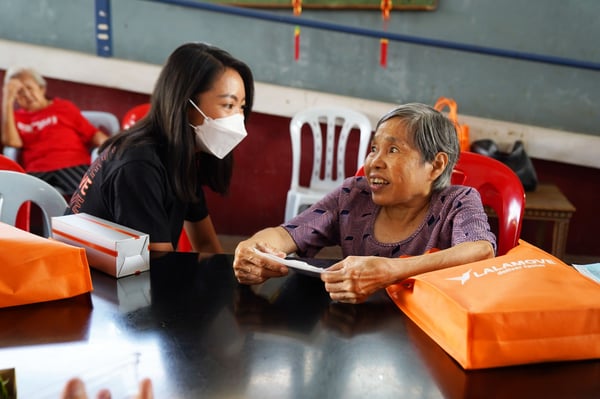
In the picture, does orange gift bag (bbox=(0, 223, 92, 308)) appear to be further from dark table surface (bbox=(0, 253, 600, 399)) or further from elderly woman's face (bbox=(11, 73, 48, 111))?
elderly woman's face (bbox=(11, 73, 48, 111))

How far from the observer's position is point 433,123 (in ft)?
5.41

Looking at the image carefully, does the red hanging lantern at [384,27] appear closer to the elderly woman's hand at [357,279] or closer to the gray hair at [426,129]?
the gray hair at [426,129]

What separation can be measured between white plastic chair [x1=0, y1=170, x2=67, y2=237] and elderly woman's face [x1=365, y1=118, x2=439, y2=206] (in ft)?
3.28

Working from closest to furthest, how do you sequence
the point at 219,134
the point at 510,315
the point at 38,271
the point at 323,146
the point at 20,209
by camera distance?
the point at 510,315 < the point at 38,271 < the point at 20,209 < the point at 219,134 < the point at 323,146

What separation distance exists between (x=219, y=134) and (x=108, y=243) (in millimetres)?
762

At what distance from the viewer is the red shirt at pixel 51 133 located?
12.2 feet

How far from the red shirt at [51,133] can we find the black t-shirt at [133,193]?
1984 mm

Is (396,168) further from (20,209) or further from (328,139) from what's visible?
(328,139)

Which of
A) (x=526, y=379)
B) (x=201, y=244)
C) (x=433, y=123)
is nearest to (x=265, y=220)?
(x=201, y=244)

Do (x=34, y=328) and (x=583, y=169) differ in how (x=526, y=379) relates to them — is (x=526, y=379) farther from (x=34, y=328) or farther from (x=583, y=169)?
(x=583, y=169)

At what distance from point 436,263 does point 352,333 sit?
0.31 metres

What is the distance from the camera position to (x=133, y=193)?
1.73m

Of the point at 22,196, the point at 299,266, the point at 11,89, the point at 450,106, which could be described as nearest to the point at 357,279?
the point at 299,266

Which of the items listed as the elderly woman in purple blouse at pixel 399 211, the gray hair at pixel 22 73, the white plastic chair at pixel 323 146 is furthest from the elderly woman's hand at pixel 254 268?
the gray hair at pixel 22 73
